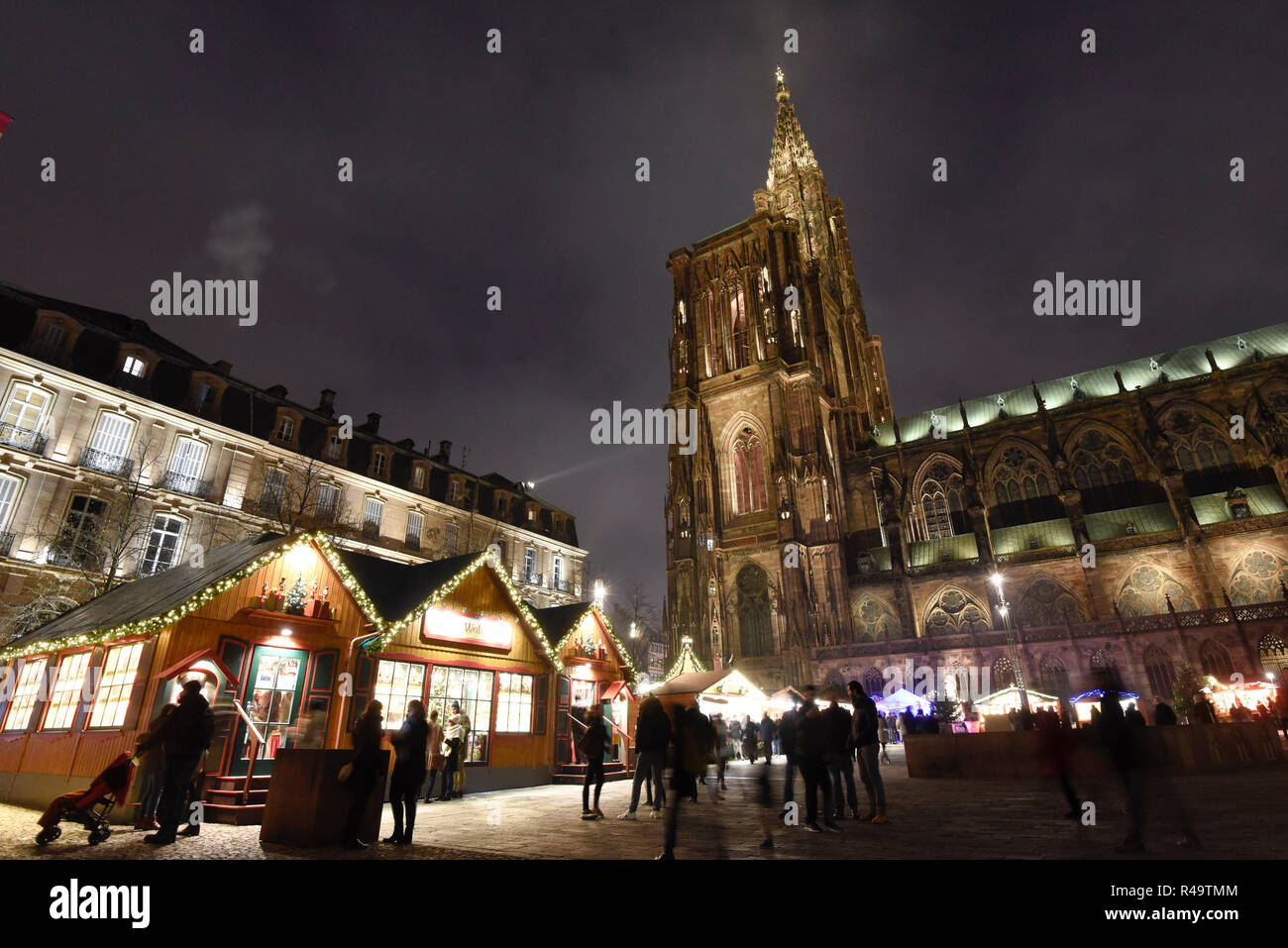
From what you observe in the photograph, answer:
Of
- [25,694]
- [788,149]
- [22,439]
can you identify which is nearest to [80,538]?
[22,439]

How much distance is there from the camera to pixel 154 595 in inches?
456

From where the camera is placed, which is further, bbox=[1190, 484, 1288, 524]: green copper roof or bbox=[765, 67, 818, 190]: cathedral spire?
bbox=[765, 67, 818, 190]: cathedral spire

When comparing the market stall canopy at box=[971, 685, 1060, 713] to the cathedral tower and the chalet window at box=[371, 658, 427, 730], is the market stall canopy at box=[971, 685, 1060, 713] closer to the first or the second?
the cathedral tower

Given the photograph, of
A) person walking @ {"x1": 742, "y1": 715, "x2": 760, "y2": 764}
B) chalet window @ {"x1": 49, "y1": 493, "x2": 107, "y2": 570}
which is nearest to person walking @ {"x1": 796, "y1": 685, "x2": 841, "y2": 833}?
person walking @ {"x1": 742, "y1": 715, "x2": 760, "y2": 764}

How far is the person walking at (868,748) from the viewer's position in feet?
26.3

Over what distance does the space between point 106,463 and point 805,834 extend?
94.8 feet

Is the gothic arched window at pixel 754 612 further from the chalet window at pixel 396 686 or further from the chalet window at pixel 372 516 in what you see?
the chalet window at pixel 396 686

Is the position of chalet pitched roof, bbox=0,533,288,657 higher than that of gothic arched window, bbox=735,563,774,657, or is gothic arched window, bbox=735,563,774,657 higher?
gothic arched window, bbox=735,563,774,657

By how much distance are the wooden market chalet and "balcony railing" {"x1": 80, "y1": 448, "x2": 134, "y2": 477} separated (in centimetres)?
1253

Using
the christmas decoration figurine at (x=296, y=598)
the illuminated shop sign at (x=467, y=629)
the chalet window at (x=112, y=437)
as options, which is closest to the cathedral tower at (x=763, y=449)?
the illuminated shop sign at (x=467, y=629)

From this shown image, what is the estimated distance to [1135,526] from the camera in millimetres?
31406

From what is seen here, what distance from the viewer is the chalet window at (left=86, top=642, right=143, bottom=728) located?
10.1m
